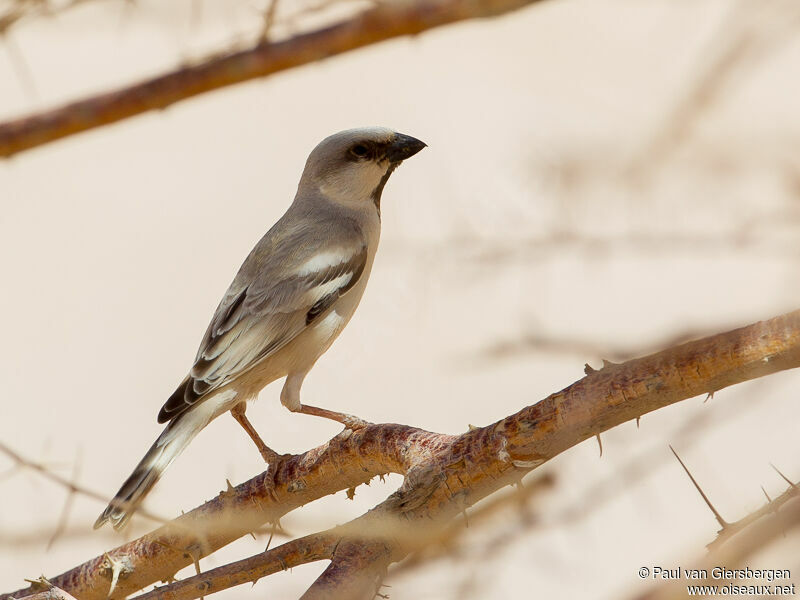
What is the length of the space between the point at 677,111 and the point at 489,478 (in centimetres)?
111

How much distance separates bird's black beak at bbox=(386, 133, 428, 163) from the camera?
16.6 ft

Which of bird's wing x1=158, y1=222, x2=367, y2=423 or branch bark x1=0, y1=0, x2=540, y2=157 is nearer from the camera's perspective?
branch bark x1=0, y1=0, x2=540, y2=157

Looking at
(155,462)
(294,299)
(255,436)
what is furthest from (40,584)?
(294,299)

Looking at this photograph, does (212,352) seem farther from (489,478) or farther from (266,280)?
(489,478)

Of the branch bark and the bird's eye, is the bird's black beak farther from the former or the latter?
the branch bark

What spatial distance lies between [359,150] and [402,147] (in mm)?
276

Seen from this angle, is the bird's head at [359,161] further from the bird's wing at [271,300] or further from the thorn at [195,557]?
the thorn at [195,557]

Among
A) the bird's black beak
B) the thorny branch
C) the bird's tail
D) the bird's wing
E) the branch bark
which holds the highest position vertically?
the bird's black beak

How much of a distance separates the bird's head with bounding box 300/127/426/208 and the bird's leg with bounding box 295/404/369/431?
1.34m

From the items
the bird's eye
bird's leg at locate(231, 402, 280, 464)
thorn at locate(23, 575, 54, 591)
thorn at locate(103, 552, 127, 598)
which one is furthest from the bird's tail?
the bird's eye

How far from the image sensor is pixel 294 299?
177 inches

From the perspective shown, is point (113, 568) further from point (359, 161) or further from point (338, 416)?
point (359, 161)

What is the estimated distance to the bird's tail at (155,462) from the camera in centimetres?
344

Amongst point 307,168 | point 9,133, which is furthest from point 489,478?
point 307,168
